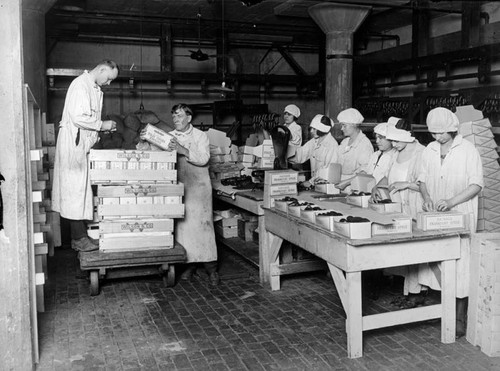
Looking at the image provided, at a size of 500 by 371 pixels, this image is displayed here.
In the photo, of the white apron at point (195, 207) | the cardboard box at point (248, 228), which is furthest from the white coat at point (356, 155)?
the white apron at point (195, 207)

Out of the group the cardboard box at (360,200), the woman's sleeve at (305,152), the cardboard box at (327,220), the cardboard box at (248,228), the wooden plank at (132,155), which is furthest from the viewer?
the woman's sleeve at (305,152)

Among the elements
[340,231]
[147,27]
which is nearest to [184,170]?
[340,231]

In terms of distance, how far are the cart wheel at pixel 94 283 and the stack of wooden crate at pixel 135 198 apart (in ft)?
0.94

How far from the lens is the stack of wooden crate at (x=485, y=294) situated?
13.0 feet

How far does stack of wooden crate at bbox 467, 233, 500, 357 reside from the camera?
395 cm

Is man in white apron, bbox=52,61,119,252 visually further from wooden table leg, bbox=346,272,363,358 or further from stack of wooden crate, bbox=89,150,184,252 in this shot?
wooden table leg, bbox=346,272,363,358

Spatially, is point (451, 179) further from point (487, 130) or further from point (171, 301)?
point (171, 301)

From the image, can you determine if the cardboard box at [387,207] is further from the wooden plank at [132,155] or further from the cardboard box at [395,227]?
the wooden plank at [132,155]

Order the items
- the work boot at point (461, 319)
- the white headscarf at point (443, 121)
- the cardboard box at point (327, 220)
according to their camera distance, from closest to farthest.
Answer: the cardboard box at point (327, 220) < the work boot at point (461, 319) < the white headscarf at point (443, 121)

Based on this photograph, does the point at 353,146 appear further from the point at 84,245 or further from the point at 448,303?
the point at 84,245

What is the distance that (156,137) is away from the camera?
5.40 metres

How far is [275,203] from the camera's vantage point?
17.4ft

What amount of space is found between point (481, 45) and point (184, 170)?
519cm

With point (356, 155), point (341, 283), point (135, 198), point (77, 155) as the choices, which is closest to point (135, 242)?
point (135, 198)
